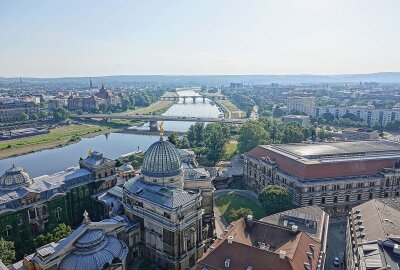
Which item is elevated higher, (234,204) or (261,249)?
(261,249)

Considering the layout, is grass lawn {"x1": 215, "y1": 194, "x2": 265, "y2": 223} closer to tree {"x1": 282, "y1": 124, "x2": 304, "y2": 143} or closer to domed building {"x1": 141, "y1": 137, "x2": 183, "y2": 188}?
domed building {"x1": 141, "y1": 137, "x2": 183, "y2": 188}

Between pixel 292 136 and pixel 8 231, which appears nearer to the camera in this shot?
pixel 8 231

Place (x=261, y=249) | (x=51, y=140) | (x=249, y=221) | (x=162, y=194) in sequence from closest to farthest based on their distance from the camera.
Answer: (x=261, y=249) < (x=249, y=221) < (x=162, y=194) < (x=51, y=140)

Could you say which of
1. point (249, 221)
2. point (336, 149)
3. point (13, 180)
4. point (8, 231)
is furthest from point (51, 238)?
point (336, 149)

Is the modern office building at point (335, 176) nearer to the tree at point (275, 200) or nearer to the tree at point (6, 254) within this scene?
the tree at point (275, 200)

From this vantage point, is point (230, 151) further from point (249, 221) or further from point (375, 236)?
point (375, 236)
